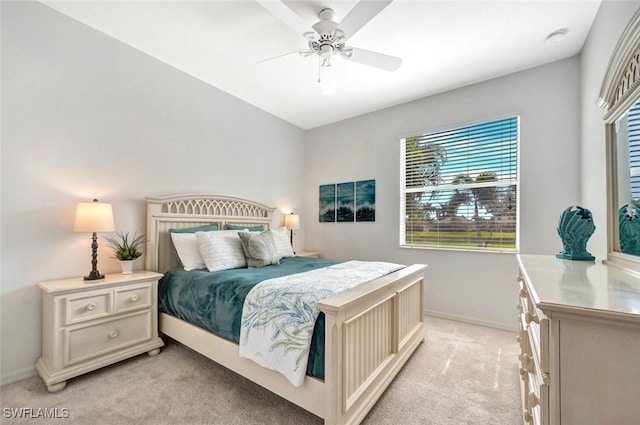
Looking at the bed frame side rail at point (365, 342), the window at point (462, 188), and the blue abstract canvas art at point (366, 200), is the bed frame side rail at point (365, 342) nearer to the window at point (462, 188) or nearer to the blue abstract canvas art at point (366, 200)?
the window at point (462, 188)

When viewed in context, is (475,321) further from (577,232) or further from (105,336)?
(105,336)

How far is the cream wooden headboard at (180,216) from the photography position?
2.75 meters

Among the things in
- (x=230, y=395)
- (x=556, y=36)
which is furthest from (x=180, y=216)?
(x=556, y=36)

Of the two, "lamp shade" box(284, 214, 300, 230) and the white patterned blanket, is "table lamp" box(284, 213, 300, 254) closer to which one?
"lamp shade" box(284, 214, 300, 230)

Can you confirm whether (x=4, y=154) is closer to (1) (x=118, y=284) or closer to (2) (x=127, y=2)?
(1) (x=118, y=284)

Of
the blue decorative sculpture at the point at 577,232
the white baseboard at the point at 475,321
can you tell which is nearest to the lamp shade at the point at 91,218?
the blue decorative sculpture at the point at 577,232

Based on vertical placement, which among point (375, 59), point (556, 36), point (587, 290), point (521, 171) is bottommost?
point (587, 290)

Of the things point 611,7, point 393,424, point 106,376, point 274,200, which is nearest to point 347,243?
point 274,200

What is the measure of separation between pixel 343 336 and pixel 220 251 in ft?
5.39

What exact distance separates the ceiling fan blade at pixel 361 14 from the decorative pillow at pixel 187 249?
235cm

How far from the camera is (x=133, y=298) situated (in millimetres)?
2305

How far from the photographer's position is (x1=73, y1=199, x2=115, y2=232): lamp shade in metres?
2.14

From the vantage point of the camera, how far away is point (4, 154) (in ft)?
6.61

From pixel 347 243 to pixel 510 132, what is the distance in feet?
8.38
